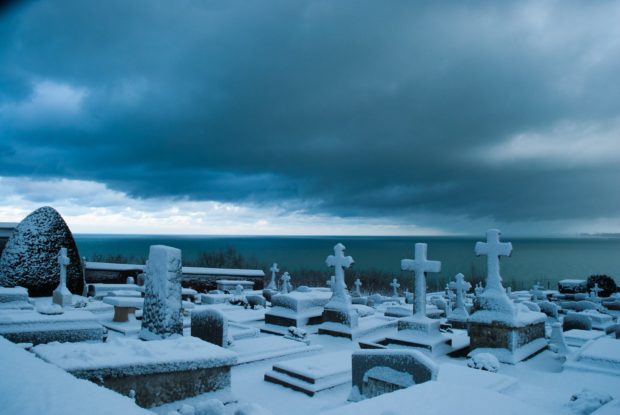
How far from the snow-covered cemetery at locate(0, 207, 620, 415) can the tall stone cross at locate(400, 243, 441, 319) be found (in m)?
0.03

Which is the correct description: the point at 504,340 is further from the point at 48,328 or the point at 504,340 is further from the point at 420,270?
the point at 48,328

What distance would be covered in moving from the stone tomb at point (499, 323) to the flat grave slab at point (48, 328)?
24.3 ft

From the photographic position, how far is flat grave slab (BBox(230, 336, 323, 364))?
27.2ft

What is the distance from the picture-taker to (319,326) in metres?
11.8

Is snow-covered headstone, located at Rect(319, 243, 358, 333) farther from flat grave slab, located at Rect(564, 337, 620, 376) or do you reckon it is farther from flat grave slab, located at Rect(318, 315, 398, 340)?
flat grave slab, located at Rect(564, 337, 620, 376)

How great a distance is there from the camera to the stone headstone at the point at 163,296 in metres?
7.49

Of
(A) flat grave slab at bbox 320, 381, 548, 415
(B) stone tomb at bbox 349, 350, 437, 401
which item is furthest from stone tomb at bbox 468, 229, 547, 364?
(A) flat grave slab at bbox 320, 381, 548, 415

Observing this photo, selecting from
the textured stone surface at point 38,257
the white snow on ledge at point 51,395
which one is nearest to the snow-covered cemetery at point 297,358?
the white snow on ledge at point 51,395

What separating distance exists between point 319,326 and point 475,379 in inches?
247

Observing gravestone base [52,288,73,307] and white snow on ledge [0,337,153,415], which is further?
gravestone base [52,288,73,307]

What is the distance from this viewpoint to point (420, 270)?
32.8 ft

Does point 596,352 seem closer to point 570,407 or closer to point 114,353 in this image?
point 570,407

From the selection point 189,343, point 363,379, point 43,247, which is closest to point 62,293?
point 43,247

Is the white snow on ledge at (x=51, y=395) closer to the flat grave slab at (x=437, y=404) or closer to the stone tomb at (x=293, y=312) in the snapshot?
the flat grave slab at (x=437, y=404)
